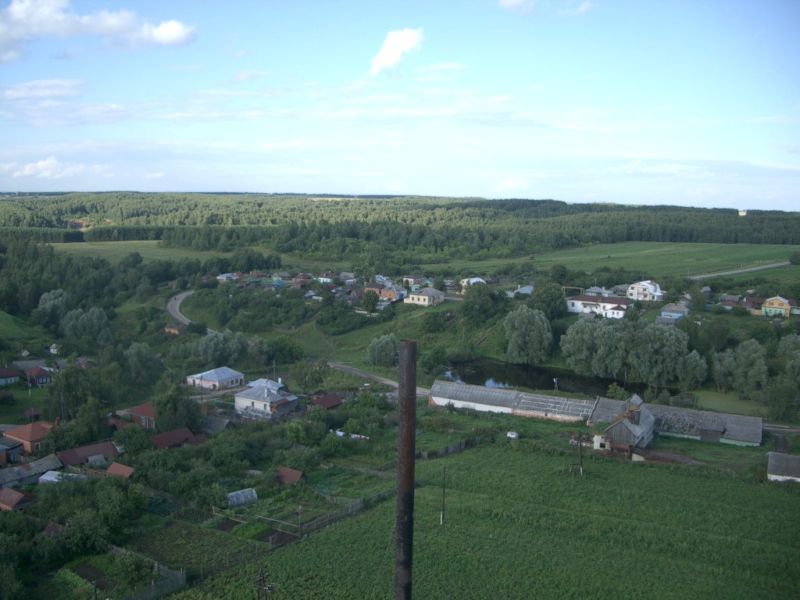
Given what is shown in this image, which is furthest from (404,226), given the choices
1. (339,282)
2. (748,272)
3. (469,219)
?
(748,272)

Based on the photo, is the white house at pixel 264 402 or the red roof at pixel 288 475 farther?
the white house at pixel 264 402

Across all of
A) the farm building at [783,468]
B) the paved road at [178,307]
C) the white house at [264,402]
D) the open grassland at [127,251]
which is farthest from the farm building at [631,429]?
the open grassland at [127,251]

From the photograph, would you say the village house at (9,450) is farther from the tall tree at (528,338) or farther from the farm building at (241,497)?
the tall tree at (528,338)

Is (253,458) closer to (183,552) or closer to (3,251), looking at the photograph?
(183,552)

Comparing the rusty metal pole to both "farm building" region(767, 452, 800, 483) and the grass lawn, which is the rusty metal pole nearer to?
"farm building" region(767, 452, 800, 483)

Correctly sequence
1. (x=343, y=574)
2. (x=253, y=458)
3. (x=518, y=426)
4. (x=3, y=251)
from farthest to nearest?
(x=3, y=251) → (x=518, y=426) → (x=253, y=458) → (x=343, y=574)

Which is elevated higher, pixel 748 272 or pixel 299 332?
pixel 748 272

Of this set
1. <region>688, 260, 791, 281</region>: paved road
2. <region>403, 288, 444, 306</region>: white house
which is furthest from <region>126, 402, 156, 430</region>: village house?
<region>688, 260, 791, 281</region>: paved road

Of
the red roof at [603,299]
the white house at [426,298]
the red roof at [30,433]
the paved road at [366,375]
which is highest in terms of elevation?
the red roof at [603,299]
